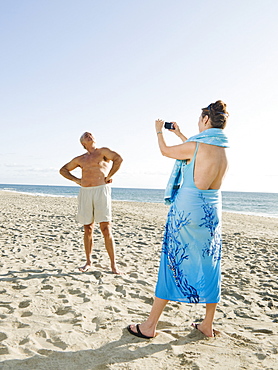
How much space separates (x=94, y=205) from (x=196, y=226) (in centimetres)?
234

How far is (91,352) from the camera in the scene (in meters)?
2.46

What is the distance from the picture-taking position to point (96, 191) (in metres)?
4.71

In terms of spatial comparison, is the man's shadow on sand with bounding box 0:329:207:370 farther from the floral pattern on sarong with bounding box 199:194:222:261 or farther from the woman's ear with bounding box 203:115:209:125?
the woman's ear with bounding box 203:115:209:125

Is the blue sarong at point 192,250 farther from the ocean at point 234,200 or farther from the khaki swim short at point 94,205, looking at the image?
the ocean at point 234,200

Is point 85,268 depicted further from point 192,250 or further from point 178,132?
point 178,132

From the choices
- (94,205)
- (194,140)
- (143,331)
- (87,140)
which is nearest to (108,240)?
(94,205)

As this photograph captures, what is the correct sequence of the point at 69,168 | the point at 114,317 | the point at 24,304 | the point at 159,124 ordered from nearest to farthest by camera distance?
the point at 159,124 → the point at 114,317 → the point at 24,304 → the point at 69,168

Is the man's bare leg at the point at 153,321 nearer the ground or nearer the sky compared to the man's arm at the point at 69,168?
nearer the ground

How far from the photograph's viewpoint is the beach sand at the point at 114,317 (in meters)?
2.38

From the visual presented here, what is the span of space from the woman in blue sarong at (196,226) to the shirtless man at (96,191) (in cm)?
206

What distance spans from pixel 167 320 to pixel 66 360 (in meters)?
1.15

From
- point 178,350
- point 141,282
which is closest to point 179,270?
point 178,350

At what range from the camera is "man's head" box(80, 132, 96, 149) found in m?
4.76

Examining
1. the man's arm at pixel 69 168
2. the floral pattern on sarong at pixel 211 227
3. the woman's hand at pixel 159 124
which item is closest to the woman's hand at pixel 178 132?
the woman's hand at pixel 159 124
